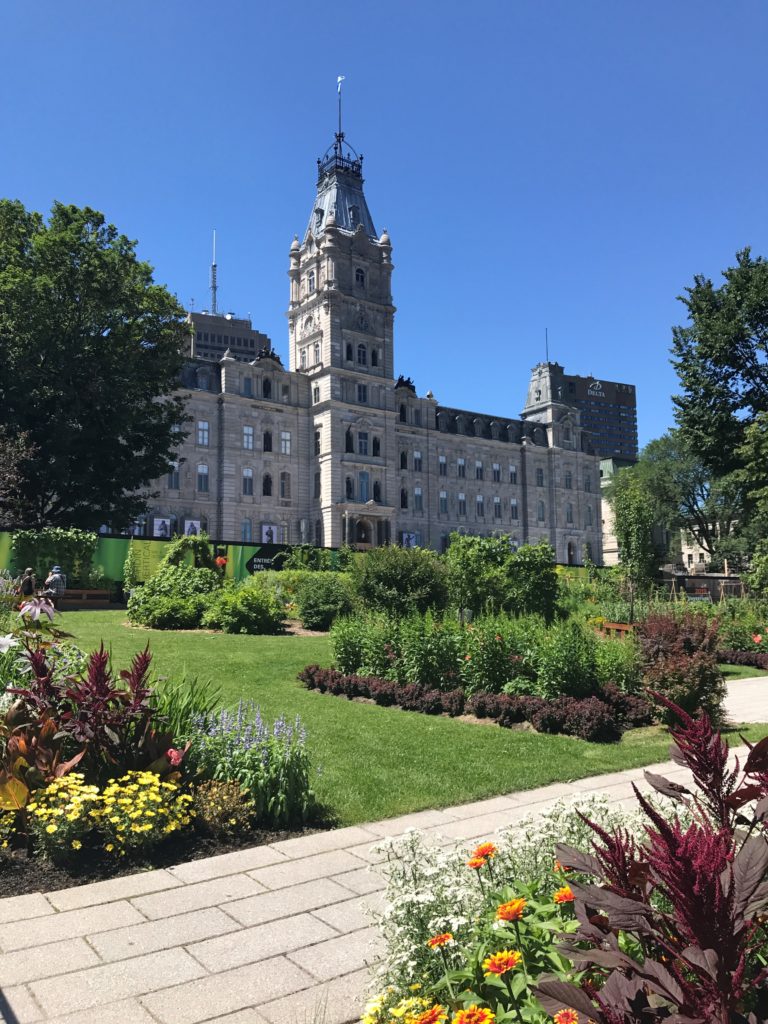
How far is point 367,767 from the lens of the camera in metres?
7.76

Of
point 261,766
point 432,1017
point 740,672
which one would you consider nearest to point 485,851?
point 432,1017

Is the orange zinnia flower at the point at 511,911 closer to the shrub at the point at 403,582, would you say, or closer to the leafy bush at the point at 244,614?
the shrub at the point at 403,582

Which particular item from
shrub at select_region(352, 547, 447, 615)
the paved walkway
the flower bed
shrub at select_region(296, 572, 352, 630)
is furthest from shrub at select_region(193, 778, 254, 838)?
shrub at select_region(296, 572, 352, 630)

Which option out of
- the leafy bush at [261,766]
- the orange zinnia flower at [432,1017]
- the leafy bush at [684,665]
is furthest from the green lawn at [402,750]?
the orange zinnia flower at [432,1017]

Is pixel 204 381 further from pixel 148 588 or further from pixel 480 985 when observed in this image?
pixel 480 985

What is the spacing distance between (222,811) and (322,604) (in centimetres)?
1480

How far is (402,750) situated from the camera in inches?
337

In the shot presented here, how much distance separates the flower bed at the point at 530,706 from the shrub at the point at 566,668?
25 centimetres

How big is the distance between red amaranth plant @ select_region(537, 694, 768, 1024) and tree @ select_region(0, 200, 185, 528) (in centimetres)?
3165

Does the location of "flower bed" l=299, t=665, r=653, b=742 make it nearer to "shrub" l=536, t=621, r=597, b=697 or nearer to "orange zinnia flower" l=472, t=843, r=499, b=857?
"shrub" l=536, t=621, r=597, b=697

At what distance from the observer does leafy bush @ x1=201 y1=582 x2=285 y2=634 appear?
18750mm

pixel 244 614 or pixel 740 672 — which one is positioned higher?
pixel 244 614

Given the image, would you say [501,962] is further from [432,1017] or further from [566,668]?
[566,668]

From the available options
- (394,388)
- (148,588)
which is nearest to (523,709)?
(148,588)
